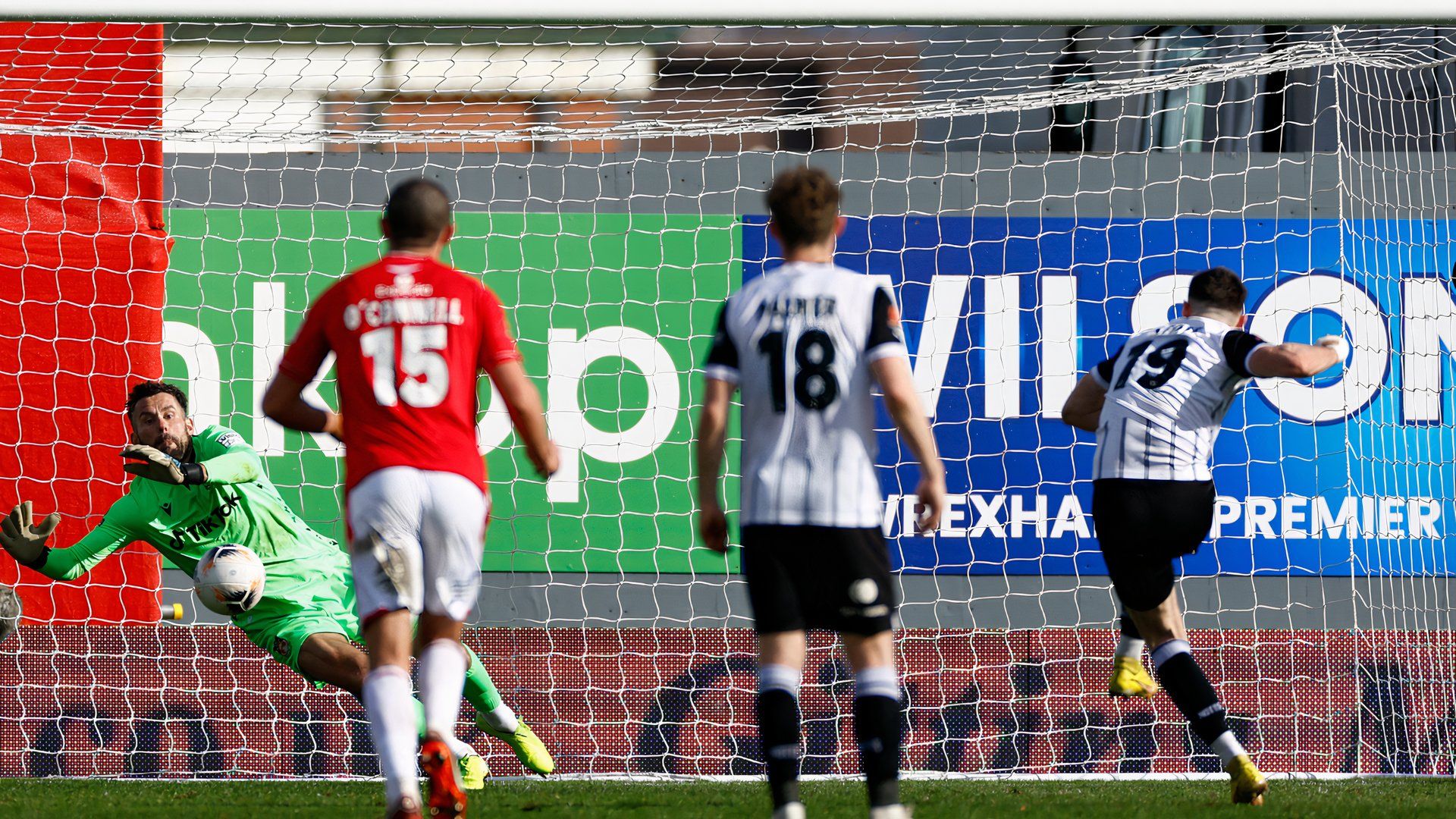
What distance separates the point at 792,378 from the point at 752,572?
43 centimetres

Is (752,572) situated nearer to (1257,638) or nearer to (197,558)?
(197,558)

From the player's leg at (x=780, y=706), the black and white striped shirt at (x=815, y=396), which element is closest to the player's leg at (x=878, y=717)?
the player's leg at (x=780, y=706)

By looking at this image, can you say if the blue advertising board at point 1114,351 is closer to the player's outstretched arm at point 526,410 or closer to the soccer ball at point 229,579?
the soccer ball at point 229,579

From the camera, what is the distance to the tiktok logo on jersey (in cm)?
518

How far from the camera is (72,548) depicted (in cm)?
501

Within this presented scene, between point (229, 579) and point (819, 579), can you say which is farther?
point (229, 579)

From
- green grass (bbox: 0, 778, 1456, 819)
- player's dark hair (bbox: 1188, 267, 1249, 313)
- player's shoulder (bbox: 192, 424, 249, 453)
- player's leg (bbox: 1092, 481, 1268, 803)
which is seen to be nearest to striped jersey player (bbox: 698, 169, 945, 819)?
green grass (bbox: 0, 778, 1456, 819)

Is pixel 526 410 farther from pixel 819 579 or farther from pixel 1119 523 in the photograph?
pixel 1119 523

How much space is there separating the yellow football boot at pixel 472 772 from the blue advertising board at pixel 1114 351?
129 inches

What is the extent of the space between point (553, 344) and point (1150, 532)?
421 cm

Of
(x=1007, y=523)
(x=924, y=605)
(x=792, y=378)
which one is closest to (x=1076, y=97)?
(x=1007, y=523)

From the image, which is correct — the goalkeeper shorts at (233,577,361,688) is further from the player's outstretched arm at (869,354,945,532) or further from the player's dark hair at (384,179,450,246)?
the player's outstretched arm at (869,354,945,532)

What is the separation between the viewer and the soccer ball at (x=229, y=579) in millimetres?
4773

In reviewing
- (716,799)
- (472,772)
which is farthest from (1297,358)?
(472,772)
